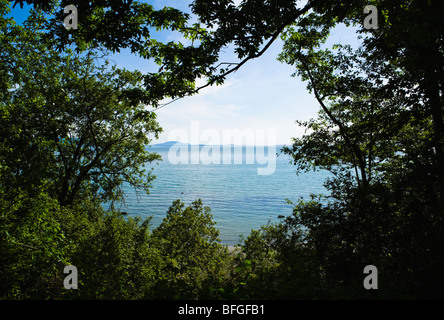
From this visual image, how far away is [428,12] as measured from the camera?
179 inches

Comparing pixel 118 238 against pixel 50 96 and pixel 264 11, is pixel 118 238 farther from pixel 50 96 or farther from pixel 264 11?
pixel 50 96

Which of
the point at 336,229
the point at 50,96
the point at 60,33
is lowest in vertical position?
the point at 336,229

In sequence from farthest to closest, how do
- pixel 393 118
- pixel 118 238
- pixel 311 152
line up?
pixel 311 152 → pixel 118 238 → pixel 393 118

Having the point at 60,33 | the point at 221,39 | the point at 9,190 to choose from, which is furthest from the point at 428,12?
the point at 9,190

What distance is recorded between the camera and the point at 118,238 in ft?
32.9

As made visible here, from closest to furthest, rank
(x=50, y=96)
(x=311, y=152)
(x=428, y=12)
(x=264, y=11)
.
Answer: (x=428, y=12), (x=264, y=11), (x=311, y=152), (x=50, y=96)

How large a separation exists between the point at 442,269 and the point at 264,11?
727 centimetres

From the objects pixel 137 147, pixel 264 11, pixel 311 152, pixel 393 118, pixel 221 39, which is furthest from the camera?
pixel 137 147
